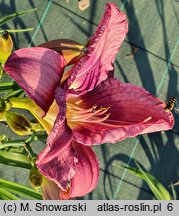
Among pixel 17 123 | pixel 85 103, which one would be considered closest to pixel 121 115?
pixel 85 103

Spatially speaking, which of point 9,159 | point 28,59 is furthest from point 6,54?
point 9,159

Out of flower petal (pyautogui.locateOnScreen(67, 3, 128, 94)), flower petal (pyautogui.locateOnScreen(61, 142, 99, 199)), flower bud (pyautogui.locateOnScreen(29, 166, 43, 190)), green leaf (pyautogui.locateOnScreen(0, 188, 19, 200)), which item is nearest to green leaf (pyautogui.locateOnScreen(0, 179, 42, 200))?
green leaf (pyautogui.locateOnScreen(0, 188, 19, 200))

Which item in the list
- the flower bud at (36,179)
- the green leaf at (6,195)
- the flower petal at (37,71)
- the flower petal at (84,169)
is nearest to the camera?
the flower petal at (37,71)

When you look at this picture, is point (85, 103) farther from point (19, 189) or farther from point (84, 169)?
point (19, 189)

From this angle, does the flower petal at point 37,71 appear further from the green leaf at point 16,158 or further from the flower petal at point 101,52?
the green leaf at point 16,158

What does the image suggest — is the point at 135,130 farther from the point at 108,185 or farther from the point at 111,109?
the point at 108,185

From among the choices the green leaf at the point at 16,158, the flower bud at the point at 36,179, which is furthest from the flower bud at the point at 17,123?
the green leaf at the point at 16,158
